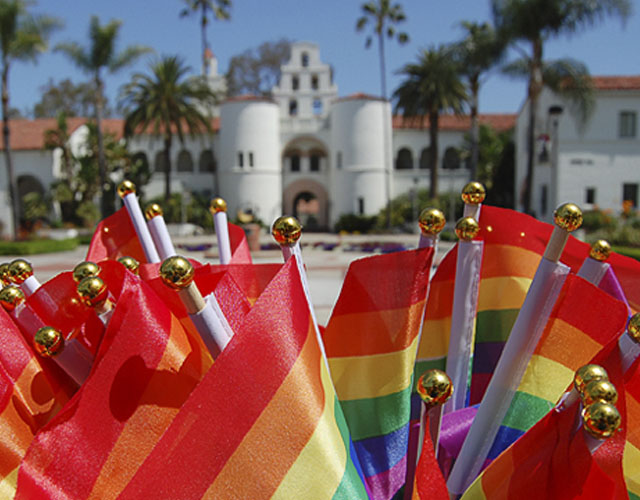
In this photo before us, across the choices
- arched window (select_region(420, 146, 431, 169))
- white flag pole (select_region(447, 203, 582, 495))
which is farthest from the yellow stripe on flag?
arched window (select_region(420, 146, 431, 169))

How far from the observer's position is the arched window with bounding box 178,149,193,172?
35594 millimetres

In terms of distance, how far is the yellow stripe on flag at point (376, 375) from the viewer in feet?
2.99

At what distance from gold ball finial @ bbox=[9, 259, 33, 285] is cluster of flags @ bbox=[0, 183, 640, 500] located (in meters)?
0.02

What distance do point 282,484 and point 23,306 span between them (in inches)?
22.2

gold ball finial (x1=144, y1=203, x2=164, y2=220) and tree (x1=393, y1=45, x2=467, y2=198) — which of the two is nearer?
gold ball finial (x1=144, y1=203, x2=164, y2=220)

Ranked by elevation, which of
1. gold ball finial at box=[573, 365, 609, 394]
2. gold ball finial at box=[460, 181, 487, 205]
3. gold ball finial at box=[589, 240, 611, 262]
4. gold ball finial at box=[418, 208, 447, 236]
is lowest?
gold ball finial at box=[573, 365, 609, 394]

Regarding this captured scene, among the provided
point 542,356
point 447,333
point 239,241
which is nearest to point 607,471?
point 542,356

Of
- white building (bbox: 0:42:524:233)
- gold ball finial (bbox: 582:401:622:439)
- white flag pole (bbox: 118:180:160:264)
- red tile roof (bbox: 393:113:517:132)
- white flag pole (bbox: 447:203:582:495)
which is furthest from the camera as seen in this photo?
red tile roof (bbox: 393:113:517:132)

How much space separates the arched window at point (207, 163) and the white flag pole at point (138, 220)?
116 feet

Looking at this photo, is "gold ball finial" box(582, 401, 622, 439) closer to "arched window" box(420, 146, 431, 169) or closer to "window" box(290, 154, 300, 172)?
"window" box(290, 154, 300, 172)

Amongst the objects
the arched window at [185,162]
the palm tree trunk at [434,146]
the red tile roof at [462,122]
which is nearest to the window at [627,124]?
the palm tree trunk at [434,146]

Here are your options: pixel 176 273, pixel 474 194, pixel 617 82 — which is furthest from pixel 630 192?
pixel 176 273

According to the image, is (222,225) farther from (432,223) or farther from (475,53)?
(475,53)

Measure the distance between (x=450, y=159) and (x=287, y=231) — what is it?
36.0 meters
